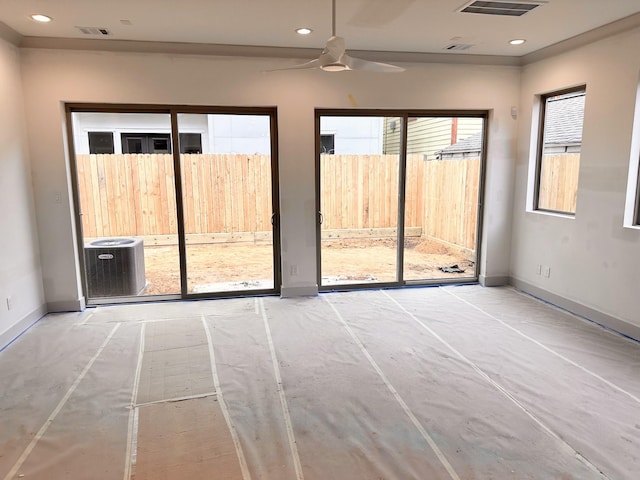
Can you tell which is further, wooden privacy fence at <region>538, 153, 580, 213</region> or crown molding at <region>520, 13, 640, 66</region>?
wooden privacy fence at <region>538, 153, 580, 213</region>

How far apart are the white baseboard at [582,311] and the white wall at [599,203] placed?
0.04 ft

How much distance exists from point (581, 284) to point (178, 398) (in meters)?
3.90

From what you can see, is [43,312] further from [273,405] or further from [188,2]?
[188,2]

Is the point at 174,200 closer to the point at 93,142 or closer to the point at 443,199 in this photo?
the point at 93,142

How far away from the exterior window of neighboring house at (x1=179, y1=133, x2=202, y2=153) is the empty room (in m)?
0.02

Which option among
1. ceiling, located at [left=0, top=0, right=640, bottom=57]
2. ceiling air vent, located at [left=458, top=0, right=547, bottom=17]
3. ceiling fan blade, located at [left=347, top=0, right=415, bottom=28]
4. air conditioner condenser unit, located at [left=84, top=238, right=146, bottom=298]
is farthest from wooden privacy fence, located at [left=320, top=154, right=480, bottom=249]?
air conditioner condenser unit, located at [left=84, top=238, right=146, bottom=298]

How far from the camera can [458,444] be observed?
2.30m

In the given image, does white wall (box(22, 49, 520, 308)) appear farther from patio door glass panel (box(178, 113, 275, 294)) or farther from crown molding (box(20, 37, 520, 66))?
patio door glass panel (box(178, 113, 275, 294))

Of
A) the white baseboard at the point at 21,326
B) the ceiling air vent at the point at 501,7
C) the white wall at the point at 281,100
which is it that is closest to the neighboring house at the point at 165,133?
the white wall at the point at 281,100

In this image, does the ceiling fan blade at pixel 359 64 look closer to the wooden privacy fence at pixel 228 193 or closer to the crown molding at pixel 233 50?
the crown molding at pixel 233 50

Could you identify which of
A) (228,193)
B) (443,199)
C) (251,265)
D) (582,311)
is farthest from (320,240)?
(582,311)

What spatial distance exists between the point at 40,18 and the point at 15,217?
1.75 metres

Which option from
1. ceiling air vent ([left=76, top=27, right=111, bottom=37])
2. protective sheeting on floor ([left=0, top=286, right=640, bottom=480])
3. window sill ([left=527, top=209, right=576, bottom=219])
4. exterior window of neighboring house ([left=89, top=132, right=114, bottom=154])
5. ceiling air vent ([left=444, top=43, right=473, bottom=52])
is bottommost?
protective sheeting on floor ([left=0, top=286, right=640, bottom=480])

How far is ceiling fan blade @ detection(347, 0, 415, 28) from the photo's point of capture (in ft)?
10.8
